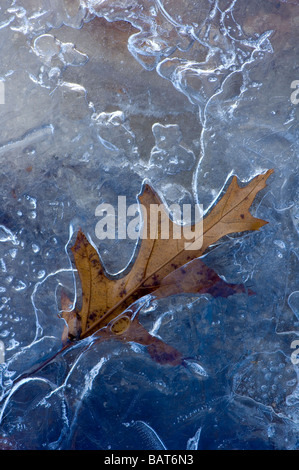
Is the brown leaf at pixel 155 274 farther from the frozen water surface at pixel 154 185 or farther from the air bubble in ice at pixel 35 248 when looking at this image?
the air bubble in ice at pixel 35 248

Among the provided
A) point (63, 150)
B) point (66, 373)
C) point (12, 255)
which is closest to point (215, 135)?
point (63, 150)

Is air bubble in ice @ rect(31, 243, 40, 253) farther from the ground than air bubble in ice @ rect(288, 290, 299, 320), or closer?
farther from the ground

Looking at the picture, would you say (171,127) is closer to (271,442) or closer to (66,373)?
(66,373)

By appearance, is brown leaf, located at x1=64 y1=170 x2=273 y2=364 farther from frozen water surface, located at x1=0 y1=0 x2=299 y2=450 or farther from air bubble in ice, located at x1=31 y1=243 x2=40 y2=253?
air bubble in ice, located at x1=31 y1=243 x2=40 y2=253

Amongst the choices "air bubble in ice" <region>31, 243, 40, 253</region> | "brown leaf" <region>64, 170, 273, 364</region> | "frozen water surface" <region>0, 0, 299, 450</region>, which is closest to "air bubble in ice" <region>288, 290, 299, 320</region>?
"frozen water surface" <region>0, 0, 299, 450</region>

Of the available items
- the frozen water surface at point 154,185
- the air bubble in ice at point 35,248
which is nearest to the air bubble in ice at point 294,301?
the frozen water surface at point 154,185

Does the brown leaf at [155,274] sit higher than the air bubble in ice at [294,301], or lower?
higher
